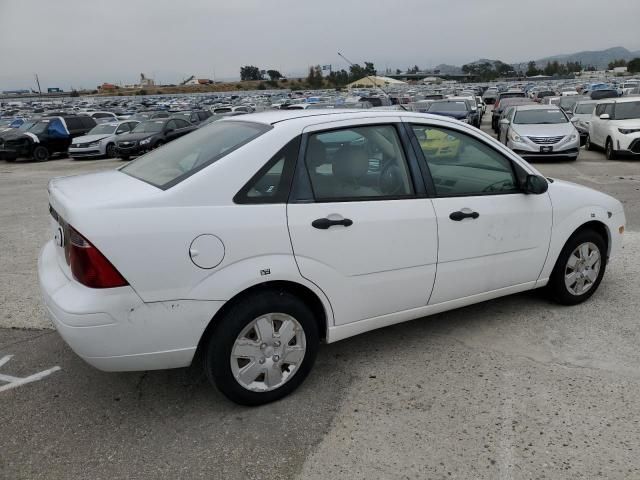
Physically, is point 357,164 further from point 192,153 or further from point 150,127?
point 150,127

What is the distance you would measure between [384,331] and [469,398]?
1.06m

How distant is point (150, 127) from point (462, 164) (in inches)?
715

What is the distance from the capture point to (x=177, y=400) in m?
3.31

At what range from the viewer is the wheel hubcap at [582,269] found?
441 centimetres

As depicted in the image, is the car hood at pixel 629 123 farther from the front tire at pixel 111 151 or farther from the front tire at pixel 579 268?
the front tire at pixel 111 151

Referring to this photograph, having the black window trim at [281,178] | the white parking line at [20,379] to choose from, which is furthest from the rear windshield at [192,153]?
the white parking line at [20,379]

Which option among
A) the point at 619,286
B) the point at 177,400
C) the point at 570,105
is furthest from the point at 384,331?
the point at 570,105

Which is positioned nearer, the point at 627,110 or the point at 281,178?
the point at 281,178

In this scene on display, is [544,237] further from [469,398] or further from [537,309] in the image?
[469,398]

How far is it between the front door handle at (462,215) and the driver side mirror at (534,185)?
54cm

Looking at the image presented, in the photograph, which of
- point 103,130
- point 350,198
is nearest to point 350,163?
point 350,198

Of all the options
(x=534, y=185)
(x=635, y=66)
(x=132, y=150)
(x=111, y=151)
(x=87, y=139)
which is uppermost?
(x=534, y=185)

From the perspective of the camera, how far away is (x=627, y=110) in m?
14.6

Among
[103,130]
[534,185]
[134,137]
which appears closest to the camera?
[534,185]
